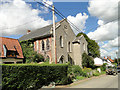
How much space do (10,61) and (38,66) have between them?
947cm

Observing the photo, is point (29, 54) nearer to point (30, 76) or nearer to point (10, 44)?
point (10, 44)

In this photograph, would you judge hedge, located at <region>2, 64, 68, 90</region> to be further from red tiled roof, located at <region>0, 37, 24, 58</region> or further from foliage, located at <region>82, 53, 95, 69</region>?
foliage, located at <region>82, 53, 95, 69</region>

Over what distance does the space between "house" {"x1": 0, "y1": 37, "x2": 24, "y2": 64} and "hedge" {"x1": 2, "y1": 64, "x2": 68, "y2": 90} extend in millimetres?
8367

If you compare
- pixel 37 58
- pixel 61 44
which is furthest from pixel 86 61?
pixel 37 58

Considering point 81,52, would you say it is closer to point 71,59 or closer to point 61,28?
point 71,59

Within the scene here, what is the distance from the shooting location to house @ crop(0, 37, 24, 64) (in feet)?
53.8

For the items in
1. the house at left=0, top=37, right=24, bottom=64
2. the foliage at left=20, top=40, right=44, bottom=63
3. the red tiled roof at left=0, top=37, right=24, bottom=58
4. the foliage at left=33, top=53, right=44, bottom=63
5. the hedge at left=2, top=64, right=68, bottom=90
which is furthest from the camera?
the foliage at left=20, top=40, right=44, bottom=63

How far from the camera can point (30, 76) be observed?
8945mm

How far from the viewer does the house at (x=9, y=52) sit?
53.8ft

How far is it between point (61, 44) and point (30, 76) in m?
12.9

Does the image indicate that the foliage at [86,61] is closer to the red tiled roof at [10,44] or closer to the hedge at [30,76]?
the hedge at [30,76]

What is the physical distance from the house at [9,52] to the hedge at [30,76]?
329 inches

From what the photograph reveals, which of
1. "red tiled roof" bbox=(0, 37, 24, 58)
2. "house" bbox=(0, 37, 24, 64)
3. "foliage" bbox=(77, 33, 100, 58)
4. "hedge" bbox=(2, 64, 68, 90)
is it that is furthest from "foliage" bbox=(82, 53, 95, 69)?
"red tiled roof" bbox=(0, 37, 24, 58)

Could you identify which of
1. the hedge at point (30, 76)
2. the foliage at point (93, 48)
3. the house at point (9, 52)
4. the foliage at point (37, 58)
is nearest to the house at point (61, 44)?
the foliage at point (37, 58)
